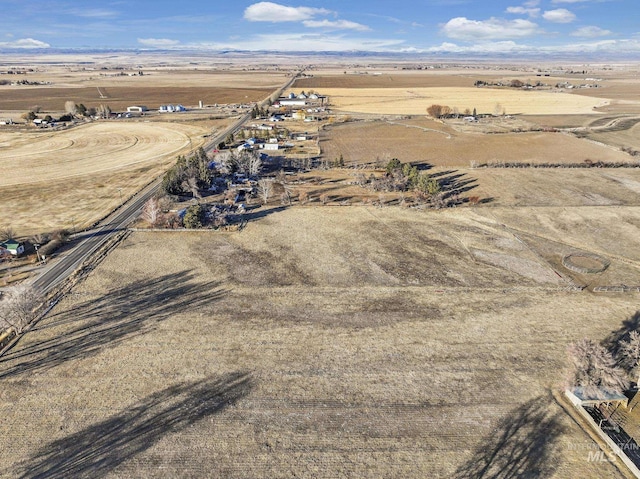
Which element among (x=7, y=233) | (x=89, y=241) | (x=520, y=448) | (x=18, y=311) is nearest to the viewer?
(x=520, y=448)

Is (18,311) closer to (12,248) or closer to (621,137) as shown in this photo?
(12,248)

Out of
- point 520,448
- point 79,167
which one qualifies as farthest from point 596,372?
point 79,167

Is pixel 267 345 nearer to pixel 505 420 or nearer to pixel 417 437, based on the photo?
pixel 417 437

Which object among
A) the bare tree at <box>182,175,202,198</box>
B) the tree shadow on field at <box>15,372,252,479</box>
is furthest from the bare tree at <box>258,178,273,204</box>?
the tree shadow on field at <box>15,372,252,479</box>

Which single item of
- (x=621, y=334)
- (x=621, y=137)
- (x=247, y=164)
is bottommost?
(x=621, y=334)

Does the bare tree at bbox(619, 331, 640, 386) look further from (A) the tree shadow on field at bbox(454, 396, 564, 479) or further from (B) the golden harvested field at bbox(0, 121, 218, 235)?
(B) the golden harvested field at bbox(0, 121, 218, 235)

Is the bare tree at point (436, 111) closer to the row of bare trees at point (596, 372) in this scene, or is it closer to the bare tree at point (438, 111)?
the bare tree at point (438, 111)

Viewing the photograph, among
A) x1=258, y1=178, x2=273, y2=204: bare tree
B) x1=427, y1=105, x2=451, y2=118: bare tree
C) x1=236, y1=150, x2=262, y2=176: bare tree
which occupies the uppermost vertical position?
x1=427, y1=105, x2=451, y2=118: bare tree

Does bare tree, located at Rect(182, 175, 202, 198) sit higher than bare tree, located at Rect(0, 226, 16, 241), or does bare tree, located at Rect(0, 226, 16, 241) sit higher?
bare tree, located at Rect(182, 175, 202, 198)
